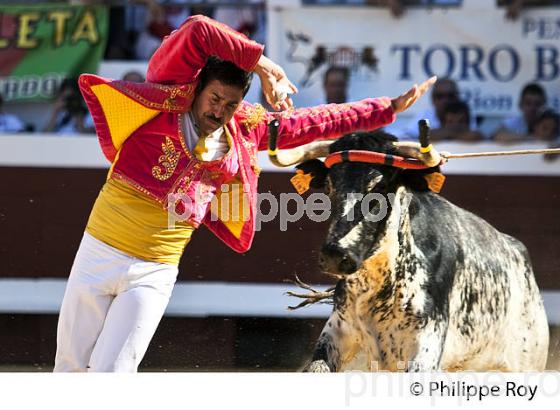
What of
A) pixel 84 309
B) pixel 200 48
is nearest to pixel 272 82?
pixel 200 48

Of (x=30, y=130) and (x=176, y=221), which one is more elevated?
(x=176, y=221)

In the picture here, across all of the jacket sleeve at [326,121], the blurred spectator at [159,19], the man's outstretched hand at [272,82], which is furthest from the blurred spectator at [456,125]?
the man's outstretched hand at [272,82]

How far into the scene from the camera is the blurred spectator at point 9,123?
570cm

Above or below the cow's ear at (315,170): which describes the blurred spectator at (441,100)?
below

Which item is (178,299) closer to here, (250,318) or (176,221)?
(250,318)

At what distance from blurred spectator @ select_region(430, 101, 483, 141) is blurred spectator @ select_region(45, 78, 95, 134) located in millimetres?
1592

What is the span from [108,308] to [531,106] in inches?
119

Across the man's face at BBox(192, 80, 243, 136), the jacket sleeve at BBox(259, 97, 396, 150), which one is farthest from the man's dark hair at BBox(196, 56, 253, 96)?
the jacket sleeve at BBox(259, 97, 396, 150)

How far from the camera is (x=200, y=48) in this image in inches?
120

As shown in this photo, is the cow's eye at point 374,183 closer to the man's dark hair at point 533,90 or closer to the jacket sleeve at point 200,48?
the jacket sleeve at point 200,48

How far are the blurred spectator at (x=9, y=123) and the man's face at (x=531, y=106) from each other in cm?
230
